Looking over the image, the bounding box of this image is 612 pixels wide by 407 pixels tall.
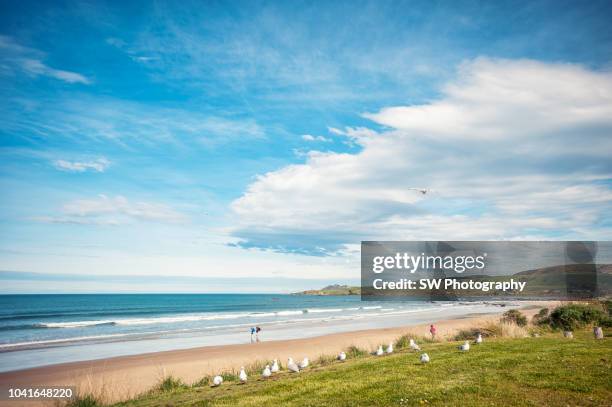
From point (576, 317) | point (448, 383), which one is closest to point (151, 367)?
point (448, 383)

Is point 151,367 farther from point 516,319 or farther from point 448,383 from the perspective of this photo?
point 516,319

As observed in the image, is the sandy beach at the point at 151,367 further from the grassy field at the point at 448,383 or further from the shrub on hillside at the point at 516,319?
the grassy field at the point at 448,383

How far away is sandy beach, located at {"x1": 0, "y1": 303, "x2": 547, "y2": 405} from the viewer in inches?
695

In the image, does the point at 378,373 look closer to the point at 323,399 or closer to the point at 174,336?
the point at 323,399

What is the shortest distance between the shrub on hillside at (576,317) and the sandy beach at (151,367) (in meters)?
4.68

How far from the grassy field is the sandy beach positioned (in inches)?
161

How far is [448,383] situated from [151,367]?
18.0 metres

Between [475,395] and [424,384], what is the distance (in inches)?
58.4

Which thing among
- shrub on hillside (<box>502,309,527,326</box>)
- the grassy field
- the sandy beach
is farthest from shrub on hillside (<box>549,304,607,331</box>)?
the grassy field

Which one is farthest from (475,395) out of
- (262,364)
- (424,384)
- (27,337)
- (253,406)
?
(27,337)

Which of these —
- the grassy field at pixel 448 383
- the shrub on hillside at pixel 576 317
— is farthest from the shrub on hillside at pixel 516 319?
the grassy field at pixel 448 383

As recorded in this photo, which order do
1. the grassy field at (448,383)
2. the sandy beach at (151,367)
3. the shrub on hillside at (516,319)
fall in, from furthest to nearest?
the shrub on hillside at (516,319), the sandy beach at (151,367), the grassy field at (448,383)

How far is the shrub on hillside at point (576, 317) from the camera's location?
70.5 feet

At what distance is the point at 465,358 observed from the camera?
44.8 feet
